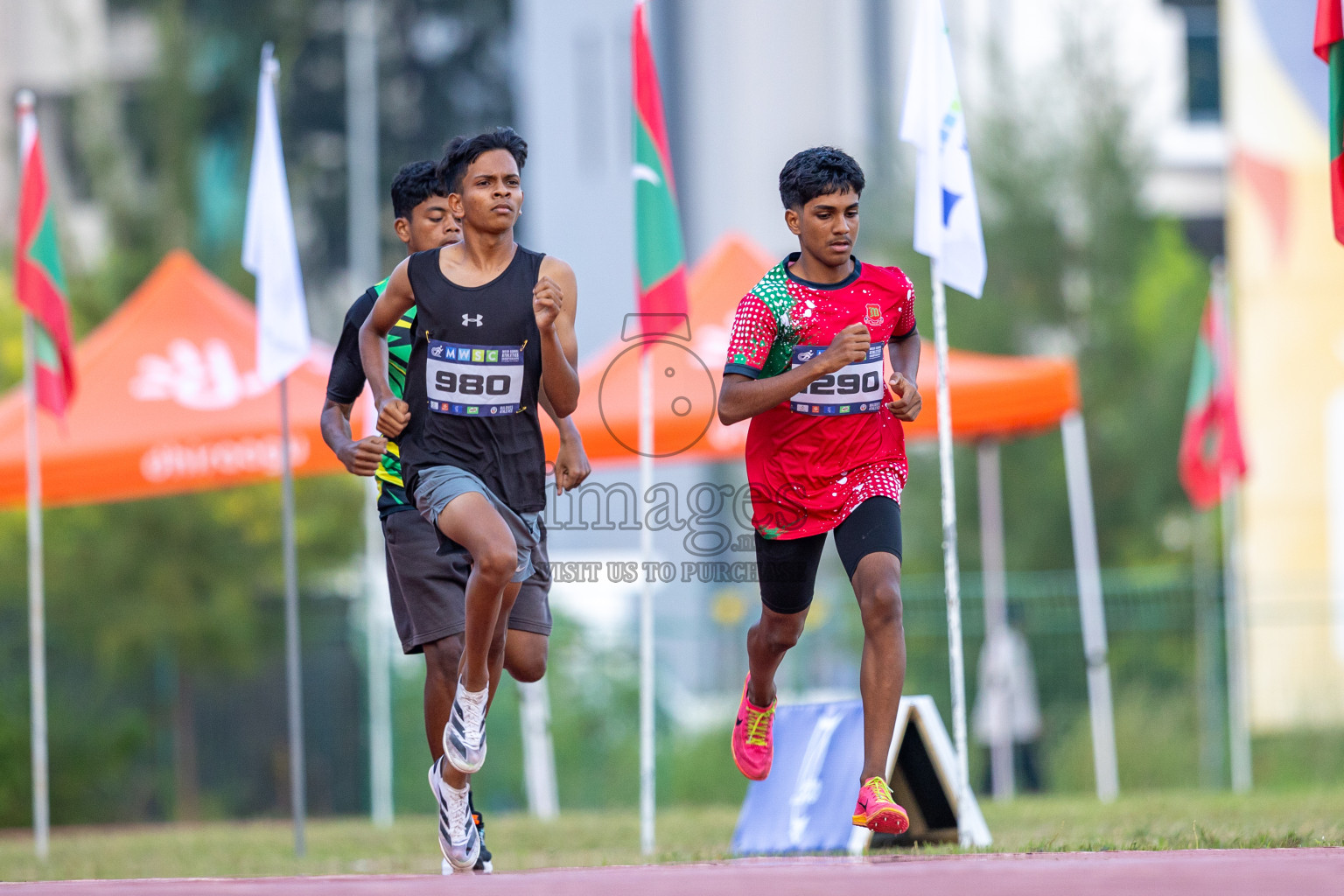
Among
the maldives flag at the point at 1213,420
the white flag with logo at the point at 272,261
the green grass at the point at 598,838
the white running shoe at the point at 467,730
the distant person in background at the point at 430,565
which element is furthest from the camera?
the maldives flag at the point at 1213,420

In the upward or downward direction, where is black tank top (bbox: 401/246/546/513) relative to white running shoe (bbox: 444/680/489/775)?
upward

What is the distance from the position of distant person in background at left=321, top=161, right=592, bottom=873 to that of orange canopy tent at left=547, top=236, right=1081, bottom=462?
3166 mm

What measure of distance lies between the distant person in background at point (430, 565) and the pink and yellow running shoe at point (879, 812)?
140 cm

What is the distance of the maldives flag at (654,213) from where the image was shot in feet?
28.3

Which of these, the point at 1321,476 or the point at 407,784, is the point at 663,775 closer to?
the point at 407,784

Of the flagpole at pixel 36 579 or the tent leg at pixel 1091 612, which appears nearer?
the flagpole at pixel 36 579

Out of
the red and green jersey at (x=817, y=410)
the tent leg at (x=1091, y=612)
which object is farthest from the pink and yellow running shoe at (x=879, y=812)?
the tent leg at (x=1091, y=612)

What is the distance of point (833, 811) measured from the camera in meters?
6.89

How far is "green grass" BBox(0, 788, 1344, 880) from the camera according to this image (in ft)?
21.9

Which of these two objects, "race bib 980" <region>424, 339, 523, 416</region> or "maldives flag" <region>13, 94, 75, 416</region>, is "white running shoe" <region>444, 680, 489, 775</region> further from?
"maldives flag" <region>13, 94, 75, 416</region>

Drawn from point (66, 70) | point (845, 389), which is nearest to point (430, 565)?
point (845, 389)

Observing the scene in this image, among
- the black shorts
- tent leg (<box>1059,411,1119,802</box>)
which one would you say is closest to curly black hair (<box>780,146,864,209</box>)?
the black shorts

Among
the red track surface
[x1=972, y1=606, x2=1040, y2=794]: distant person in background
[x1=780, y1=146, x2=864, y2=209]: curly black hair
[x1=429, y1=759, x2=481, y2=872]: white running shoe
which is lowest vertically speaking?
[x1=972, y1=606, x2=1040, y2=794]: distant person in background

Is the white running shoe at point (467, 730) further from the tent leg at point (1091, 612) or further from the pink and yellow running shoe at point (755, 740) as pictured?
the tent leg at point (1091, 612)
